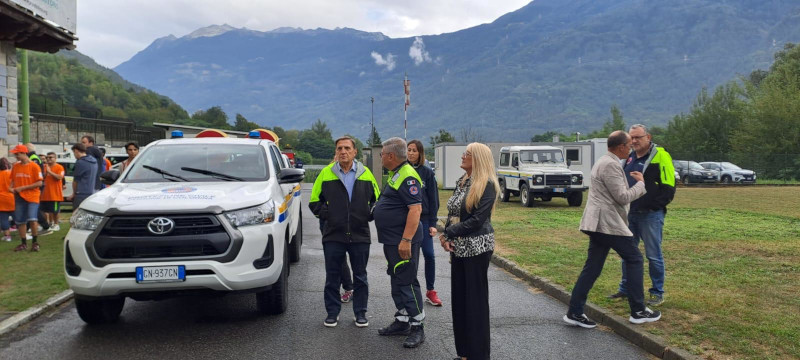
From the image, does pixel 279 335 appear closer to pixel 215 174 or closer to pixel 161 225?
pixel 161 225

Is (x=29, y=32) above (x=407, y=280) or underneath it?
above

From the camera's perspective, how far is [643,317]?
5.57 m

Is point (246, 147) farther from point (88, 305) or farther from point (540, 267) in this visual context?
point (540, 267)

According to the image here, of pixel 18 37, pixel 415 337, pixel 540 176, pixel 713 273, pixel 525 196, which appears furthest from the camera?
pixel 525 196

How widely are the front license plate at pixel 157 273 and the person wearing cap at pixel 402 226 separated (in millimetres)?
1753

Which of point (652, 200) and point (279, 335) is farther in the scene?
point (652, 200)

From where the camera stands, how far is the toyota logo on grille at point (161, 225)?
5086mm

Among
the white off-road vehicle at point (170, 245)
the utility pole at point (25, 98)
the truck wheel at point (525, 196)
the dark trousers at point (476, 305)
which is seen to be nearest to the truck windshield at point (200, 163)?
the white off-road vehicle at point (170, 245)

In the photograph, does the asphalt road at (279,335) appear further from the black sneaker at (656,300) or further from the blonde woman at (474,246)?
the black sneaker at (656,300)

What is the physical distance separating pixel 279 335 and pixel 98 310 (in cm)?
177

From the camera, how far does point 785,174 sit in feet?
141

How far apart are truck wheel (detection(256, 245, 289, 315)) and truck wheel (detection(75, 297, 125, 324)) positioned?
4.53 feet

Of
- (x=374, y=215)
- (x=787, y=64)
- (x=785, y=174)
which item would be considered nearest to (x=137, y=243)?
(x=374, y=215)

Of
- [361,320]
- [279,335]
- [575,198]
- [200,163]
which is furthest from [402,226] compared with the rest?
[575,198]
